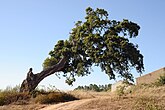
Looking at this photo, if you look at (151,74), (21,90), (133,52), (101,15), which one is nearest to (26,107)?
(21,90)

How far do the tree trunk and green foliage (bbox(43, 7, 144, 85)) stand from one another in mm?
648

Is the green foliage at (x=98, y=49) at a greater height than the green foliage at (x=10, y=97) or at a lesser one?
greater

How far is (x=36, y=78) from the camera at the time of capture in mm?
17547

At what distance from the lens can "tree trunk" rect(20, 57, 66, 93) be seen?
17.0 meters

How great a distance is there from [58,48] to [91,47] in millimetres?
3443

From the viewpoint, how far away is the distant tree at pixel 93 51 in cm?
1652

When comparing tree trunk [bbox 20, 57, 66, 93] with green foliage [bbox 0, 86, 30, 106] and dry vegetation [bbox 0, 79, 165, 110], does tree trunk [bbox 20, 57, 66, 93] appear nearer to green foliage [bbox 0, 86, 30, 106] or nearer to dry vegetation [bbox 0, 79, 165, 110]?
green foliage [bbox 0, 86, 30, 106]

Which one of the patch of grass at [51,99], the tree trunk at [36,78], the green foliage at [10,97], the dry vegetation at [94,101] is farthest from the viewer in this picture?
the tree trunk at [36,78]

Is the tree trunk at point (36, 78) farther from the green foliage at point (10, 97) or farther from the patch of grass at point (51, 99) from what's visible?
the patch of grass at point (51, 99)

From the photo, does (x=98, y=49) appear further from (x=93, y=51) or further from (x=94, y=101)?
(x=94, y=101)

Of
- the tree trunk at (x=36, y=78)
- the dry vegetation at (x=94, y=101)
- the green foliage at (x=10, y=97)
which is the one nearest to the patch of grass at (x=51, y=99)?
the dry vegetation at (x=94, y=101)

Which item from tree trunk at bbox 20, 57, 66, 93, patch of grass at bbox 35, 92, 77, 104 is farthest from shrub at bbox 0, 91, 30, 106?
tree trunk at bbox 20, 57, 66, 93

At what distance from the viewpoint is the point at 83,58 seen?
1866 cm

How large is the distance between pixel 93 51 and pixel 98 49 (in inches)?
11.8
